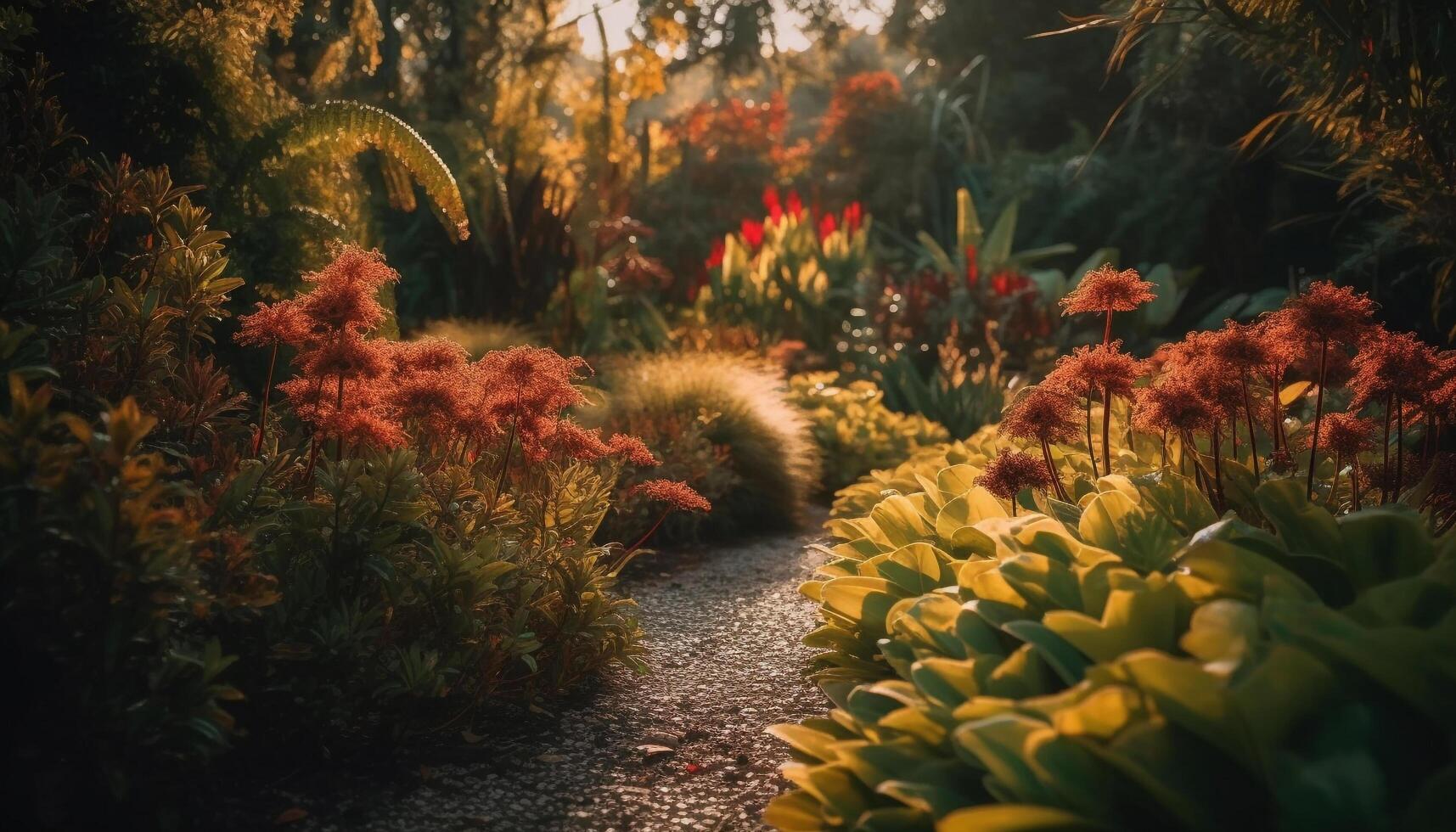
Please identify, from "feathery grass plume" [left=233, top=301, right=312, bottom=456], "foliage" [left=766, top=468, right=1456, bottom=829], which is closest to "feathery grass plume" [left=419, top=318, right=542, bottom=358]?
"feathery grass plume" [left=233, top=301, right=312, bottom=456]

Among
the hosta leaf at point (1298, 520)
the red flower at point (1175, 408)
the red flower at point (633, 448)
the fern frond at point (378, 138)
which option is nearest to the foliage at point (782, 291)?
the fern frond at point (378, 138)

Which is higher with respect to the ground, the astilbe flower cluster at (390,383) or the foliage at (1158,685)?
the astilbe flower cluster at (390,383)

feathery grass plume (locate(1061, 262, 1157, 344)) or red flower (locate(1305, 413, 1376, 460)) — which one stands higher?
feathery grass plume (locate(1061, 262, 1157, 344))

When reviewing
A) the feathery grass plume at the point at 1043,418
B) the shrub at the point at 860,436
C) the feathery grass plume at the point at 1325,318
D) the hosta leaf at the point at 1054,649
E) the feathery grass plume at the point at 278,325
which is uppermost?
the feathery grass plume at the point at 278,325

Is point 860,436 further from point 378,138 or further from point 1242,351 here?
point 1242,351

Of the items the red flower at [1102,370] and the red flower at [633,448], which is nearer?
the red flower at [1102,370]

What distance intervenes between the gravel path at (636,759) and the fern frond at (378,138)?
1732 millimetres

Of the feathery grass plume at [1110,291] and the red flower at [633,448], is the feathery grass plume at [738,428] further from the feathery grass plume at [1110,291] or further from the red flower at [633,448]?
the feathery grass plume at [1110,291]

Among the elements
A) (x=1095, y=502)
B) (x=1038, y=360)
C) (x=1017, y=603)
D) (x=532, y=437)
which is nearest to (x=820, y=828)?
(x=1017, y=603)

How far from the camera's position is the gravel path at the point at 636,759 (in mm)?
2061

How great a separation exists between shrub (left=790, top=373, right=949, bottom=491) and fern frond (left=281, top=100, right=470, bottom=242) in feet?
9.29

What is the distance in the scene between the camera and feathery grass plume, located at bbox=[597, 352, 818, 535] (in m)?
5.15

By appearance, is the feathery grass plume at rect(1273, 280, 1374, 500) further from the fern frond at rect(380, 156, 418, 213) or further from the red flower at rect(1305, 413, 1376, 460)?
the fern frond at rect(380, 156, 418, 213)

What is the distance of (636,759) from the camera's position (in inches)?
93.6
